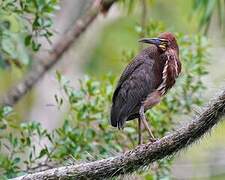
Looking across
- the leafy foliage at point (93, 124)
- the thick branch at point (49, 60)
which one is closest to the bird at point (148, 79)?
the leafy foliage at point (93, 124)

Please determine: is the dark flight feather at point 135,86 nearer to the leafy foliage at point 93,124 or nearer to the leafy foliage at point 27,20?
the leafy foliage at point 93,124

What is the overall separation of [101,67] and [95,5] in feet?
21.2

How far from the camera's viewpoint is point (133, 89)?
4.97 m

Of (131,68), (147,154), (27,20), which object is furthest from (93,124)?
(147,154)

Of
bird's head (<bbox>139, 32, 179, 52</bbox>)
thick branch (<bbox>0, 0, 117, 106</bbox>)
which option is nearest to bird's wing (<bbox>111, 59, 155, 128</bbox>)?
bird's head (<bbox>139, 32, 179, 52</bbox>)

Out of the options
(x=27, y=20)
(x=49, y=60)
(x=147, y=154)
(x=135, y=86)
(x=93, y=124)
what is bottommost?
(x=93, y=124)

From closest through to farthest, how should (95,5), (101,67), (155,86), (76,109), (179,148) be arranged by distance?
(179,148), (155,86), (76,109), (95,5), (101,67)

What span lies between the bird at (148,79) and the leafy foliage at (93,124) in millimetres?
304

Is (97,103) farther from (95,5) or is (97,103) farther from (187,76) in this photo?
(95,5)

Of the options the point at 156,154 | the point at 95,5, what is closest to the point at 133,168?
the point at 156,154

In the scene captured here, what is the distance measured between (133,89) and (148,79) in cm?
10

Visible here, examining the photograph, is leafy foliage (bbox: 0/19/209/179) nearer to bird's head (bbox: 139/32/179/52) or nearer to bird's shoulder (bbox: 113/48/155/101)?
bird's shoulder (bbox: 113/48/155/101)

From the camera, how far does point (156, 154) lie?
4.18 m

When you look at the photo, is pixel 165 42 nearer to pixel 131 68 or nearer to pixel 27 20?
pixel 131 68
